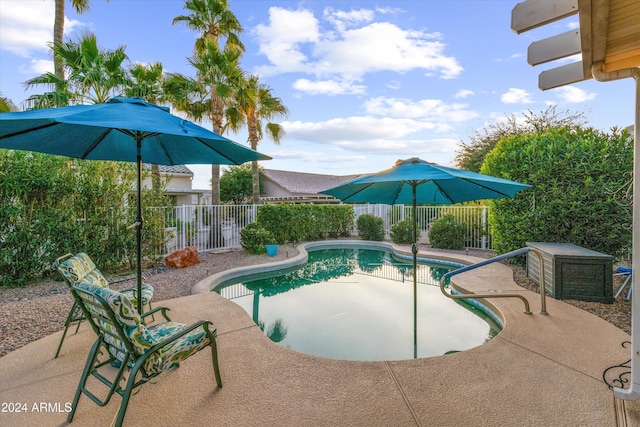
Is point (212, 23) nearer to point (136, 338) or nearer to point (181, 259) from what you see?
point (181, 259)

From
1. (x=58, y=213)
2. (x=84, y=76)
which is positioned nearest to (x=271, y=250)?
(x=58, y=213)

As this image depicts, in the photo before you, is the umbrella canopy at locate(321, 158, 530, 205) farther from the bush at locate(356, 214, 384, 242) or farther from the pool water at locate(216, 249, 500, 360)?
the bush at locate(356, 214, 384, 242)

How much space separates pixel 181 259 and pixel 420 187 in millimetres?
6153

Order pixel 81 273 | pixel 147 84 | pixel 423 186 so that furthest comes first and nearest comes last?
pixel 147 84 < pixel 423 186 < pixel 81 273

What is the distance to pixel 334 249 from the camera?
1231 cm

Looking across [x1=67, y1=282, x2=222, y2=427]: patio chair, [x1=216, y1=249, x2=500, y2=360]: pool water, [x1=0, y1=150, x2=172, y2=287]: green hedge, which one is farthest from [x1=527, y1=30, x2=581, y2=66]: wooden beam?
[x1=0, y1=150, x2=172, y2=287]: green hedge

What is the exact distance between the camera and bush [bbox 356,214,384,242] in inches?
530

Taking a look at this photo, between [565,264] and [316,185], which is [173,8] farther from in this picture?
[316,185]

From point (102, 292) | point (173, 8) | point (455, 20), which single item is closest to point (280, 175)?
point (173, 8)

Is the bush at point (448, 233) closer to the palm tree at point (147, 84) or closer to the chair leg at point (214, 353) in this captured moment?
the palm tree at point (147, 84)

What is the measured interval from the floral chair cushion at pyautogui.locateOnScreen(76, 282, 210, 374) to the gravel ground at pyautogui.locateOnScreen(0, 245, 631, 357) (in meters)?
2.30

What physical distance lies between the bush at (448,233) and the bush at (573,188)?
371 centimetres

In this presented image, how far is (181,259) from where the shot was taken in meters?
8.02

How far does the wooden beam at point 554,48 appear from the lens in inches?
97.2
